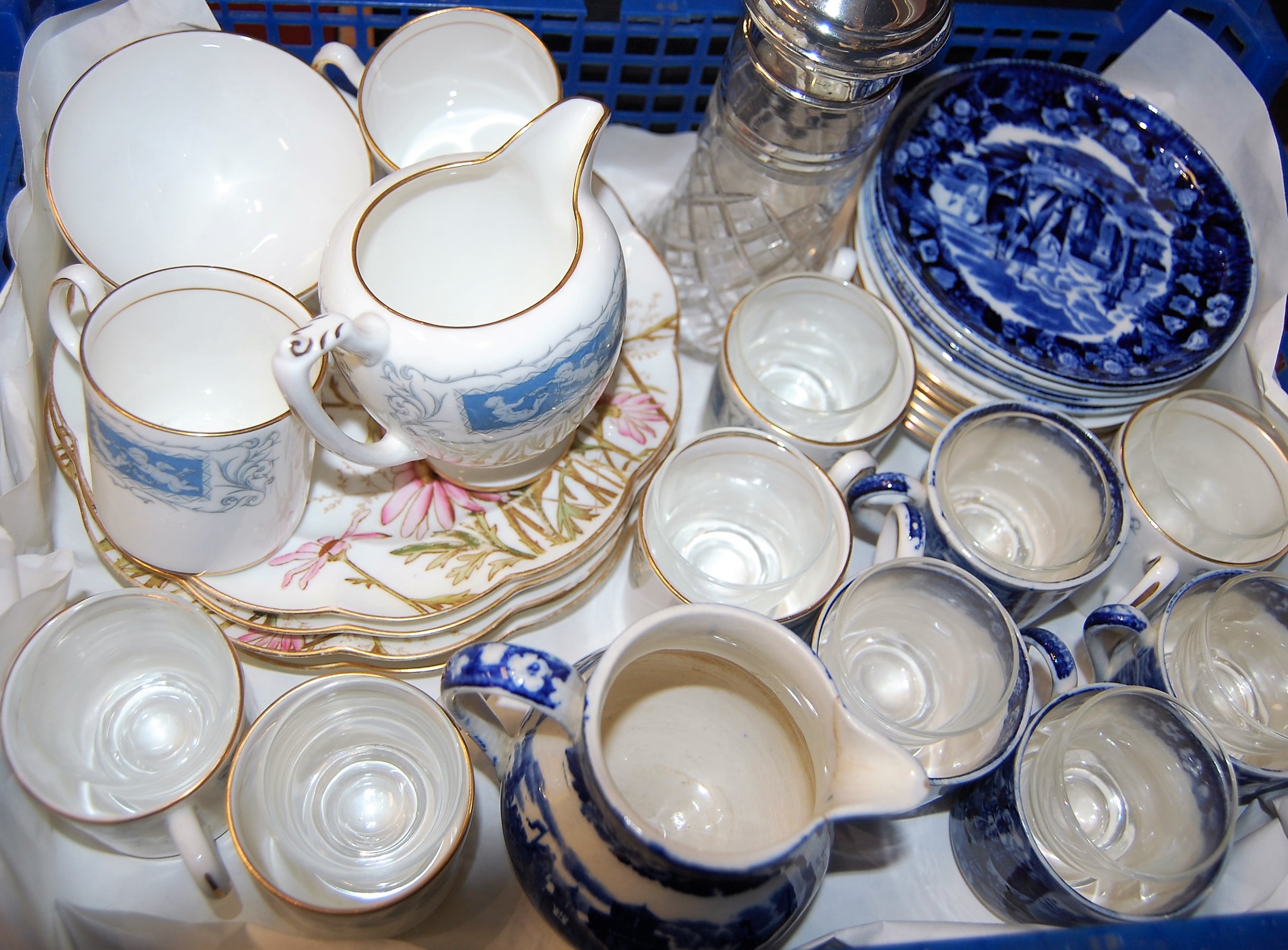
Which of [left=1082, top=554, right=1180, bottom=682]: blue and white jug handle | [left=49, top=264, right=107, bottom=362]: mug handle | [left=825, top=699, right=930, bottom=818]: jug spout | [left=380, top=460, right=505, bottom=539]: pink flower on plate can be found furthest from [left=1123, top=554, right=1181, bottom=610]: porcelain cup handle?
[left=49, top=264, right=107, bottom=362]: mug handle

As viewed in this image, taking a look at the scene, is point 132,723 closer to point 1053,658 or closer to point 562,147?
point 562,147

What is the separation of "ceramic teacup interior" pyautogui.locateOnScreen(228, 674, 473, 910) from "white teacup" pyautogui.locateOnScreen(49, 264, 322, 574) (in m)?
0.10

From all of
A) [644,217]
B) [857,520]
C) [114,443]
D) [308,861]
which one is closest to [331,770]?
[308,861]

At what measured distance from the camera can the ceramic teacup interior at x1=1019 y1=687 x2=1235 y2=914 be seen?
52 cm

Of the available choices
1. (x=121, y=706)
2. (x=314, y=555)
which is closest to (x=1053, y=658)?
(x=314, y=555)

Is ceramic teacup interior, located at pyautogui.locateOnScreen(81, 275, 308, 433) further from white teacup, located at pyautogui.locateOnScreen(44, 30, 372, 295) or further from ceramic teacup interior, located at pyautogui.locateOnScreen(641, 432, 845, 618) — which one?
ceramic teacup interior, located at pyautogui.locateOnScreen(641, 432, 845, 618)

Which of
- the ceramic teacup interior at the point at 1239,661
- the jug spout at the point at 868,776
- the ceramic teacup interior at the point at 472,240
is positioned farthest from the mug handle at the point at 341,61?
the ceramic teacup interior at the point at 1239,661

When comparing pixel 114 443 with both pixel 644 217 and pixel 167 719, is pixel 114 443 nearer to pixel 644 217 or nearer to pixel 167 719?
pixel 167 719

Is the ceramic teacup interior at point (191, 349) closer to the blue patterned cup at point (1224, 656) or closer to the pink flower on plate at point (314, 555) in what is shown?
the pink flower on plate at point (314, 555)

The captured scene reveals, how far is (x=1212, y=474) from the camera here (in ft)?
2.32

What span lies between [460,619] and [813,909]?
27cm

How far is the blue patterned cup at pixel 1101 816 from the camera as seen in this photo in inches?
20.2

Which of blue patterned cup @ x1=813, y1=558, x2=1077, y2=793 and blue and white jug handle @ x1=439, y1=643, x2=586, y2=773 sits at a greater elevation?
blue and white jug handle @ x1=439, y1=643, x2=586, y2=773

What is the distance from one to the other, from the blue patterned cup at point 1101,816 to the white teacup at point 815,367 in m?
0.21
